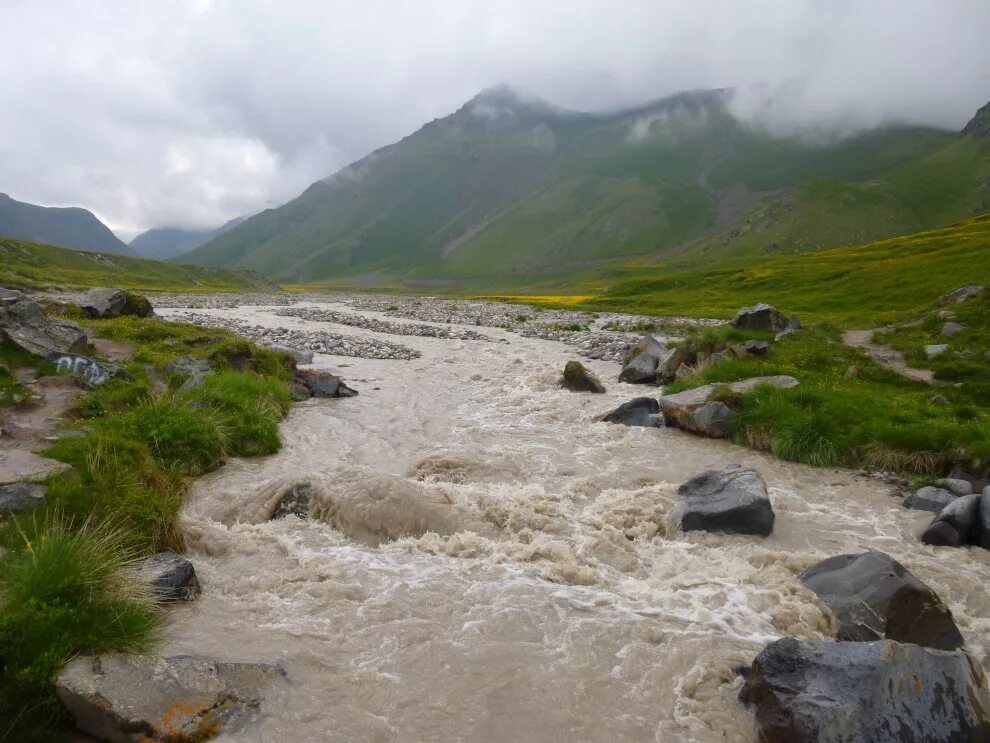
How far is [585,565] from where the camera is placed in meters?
10.9

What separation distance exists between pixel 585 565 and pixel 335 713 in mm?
5306

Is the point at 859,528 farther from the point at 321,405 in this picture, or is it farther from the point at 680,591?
the point at 321,405

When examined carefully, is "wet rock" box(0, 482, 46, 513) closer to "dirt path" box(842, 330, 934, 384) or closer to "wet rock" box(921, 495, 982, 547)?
"wet rock" box(921, 495, 982, 547)

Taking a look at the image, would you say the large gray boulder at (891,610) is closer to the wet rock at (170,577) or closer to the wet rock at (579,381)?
the wet rock at (170,577)

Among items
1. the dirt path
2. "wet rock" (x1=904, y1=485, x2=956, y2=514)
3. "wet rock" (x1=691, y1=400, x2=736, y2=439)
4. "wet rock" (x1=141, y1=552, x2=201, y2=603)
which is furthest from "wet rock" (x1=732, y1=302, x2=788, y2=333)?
"wet rock" (x1=141, y1=552, x2=201, y2=603)

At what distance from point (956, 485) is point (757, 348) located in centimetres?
1365

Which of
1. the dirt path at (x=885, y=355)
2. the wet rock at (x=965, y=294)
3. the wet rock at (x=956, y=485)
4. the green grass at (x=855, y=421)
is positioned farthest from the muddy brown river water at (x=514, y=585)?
the wet rock at (x=965, y=294)

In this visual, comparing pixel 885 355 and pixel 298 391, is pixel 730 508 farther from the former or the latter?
pixel 885 355

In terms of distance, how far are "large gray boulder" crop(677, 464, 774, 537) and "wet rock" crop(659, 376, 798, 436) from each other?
6021 mm

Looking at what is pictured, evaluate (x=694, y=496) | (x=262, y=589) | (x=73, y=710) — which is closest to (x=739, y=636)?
(x=694, y=496)

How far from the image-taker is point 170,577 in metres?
9.10

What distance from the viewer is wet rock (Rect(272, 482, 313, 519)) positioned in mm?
12955

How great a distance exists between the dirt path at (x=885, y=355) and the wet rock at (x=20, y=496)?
91.4 ft

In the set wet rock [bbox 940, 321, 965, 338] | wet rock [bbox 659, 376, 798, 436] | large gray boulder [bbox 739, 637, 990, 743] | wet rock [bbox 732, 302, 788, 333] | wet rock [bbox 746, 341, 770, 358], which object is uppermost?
wet rock [bbox 732, 302, 788, 333]
